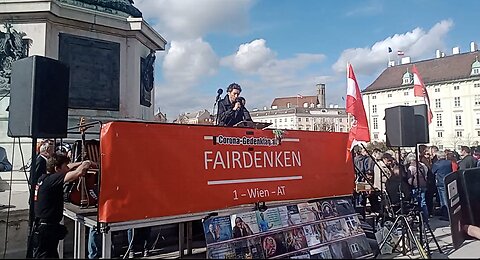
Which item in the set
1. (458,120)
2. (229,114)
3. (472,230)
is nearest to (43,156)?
(229,114)

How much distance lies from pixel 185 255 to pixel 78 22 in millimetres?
7317

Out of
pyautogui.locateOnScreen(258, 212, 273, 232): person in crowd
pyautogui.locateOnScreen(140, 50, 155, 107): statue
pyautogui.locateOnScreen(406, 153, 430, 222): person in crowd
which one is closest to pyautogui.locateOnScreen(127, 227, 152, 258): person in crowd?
pyautogui.locateOnScreen(258, 212, 273, 232): person in crowd

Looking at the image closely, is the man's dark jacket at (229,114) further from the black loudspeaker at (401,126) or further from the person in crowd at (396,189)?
the person in crowd at (396,189)

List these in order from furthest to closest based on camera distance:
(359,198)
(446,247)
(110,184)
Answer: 1. (359,198)
2. (446,247)
3. (110,184)

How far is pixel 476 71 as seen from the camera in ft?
252

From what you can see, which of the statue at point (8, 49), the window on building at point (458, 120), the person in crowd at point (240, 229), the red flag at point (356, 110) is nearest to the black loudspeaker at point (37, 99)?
the person in crowd at point (240, 229)

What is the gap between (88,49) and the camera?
11906 mm

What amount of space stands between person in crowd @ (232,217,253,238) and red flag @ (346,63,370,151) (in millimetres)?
2602

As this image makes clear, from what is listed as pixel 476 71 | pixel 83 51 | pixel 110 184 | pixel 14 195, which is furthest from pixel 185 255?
pixel 476 71

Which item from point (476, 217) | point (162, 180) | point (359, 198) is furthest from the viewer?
point (359, 198)

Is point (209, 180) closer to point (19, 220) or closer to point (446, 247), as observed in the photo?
point (19, 220)

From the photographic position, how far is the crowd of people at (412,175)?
27.2 ft

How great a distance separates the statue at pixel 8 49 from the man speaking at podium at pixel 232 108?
19.5 ft

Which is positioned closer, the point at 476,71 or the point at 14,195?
the point at 14,195
